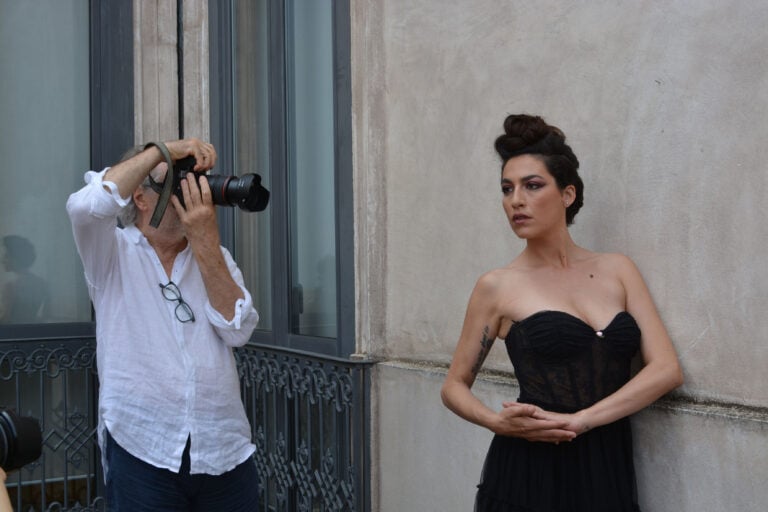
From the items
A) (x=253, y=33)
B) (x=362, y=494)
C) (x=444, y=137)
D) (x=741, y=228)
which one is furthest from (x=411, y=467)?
(x=253, y=33)

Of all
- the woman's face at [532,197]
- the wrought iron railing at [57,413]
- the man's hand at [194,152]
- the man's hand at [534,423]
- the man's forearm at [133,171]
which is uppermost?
the man's hand at [194,152]

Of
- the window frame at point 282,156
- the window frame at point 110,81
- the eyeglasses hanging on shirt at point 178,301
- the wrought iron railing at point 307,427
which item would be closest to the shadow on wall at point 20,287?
the window frame at point 110,81

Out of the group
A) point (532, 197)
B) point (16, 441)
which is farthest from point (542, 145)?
point (16, 441)

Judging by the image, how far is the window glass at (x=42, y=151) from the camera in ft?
19.9

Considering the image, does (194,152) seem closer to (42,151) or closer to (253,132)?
(253,132)

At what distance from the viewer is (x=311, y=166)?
512 centimetres

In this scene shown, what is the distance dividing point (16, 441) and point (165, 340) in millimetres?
1236

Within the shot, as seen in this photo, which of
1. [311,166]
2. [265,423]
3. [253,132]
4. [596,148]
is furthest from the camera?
[253,132]

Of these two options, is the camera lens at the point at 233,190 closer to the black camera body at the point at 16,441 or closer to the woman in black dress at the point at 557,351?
the woman in black dress at the point at 557,351

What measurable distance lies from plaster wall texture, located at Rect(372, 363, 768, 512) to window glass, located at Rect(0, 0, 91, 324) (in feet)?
9.26

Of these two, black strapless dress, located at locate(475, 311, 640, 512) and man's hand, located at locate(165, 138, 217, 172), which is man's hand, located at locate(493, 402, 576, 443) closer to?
black strapless dress, located at locate(475, 311, 640, 512)

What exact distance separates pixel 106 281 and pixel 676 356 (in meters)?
1.65

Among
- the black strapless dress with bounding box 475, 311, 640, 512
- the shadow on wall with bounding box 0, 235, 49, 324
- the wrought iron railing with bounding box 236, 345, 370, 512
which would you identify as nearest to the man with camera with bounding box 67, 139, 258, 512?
the black strapless dress with bounding box 475, 311, 640, 512

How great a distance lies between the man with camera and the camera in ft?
8.94
